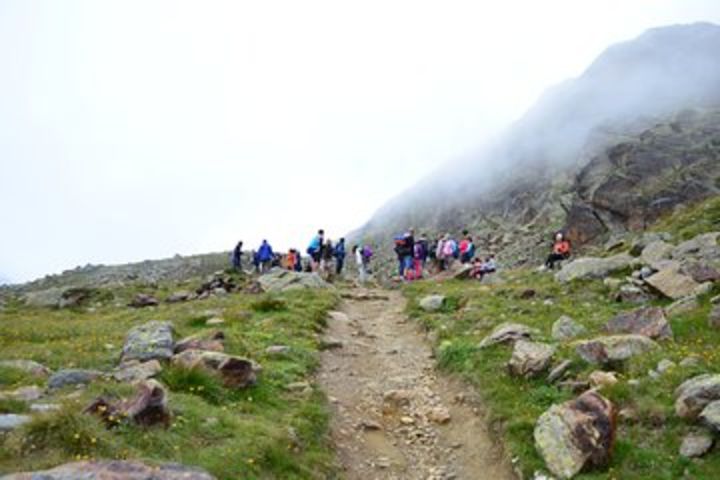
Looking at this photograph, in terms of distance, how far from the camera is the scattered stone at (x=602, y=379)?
14.8m

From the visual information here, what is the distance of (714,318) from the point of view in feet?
58.5

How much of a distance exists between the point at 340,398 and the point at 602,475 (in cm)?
813

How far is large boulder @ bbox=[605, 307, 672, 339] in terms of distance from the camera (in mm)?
17734

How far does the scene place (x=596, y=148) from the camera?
9281 centimetres

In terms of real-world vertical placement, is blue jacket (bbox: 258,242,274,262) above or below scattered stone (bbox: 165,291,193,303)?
above

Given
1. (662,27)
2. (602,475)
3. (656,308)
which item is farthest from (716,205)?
(662,27)

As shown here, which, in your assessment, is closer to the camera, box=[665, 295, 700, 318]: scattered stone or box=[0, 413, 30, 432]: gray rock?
box=[0, 413, 30, 432]: gray rock

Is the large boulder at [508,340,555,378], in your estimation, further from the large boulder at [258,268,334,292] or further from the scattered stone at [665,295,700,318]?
the large boulder at [258,268,334,292]

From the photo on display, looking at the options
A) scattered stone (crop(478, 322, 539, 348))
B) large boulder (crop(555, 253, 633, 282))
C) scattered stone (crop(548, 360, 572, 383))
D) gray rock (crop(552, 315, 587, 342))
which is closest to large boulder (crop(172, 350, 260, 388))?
scattered stone (crop(548, 360, 572, 383))

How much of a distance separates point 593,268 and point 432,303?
7.54 metres

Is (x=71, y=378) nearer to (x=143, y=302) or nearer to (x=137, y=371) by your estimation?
(x=137, y=371)

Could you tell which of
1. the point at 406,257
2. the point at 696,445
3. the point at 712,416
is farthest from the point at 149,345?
the point at 406,257

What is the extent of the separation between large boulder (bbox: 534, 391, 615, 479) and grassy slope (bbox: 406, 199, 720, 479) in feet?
0.82

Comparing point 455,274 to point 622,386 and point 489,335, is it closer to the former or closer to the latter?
point 489,335
